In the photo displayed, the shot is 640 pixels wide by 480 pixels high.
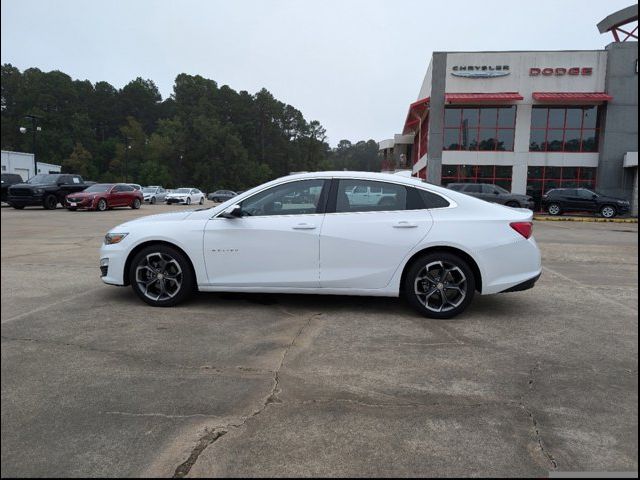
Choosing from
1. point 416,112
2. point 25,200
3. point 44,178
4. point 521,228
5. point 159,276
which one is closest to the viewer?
point 521,228

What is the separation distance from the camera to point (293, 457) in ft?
8.21

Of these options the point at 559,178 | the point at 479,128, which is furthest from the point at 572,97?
A: the point at 479,128

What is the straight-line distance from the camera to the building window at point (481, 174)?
31.8 meters

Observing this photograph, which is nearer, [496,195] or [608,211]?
[496,195]

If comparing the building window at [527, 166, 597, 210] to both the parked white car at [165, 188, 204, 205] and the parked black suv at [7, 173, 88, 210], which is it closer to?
the parked white car at [165, 188, 204, 205]

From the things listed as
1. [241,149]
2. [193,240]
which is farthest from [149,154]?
[193,240]

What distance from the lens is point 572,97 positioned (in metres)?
29.8

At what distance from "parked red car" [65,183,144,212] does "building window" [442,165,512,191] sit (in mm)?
19721

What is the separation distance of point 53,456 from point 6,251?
1.28 m

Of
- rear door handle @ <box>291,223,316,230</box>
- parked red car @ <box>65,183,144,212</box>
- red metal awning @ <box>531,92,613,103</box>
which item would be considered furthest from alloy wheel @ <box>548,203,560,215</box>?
rear door handle @ <box>291,223,316,230</box>

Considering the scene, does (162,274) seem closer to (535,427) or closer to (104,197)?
(535,427)

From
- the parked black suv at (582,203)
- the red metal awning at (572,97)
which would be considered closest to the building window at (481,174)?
the red metal awning at (572,97)

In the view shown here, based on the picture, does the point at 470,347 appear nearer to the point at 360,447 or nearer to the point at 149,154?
the point at 360,447

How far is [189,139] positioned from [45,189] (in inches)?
2295
